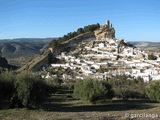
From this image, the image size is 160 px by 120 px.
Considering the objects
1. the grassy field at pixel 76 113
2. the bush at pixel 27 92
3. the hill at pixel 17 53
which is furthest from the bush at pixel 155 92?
the hill at pixel 17 53

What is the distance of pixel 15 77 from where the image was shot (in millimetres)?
15383

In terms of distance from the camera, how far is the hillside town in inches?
1569

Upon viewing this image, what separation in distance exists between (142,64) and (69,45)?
28.9 meters

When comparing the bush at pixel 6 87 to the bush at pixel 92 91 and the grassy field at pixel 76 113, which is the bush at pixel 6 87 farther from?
the bush at pixel 92 91

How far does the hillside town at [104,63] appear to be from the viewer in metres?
39.8

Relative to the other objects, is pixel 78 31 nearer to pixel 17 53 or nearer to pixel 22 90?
pixel 17 53

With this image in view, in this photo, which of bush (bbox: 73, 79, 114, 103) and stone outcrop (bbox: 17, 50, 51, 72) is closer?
bush (bbox: 73, 79, 114, 103)

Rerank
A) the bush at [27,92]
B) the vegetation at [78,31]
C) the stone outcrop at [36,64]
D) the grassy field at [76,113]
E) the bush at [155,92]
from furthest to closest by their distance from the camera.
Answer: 1. the vegetation at [78,31]
2. the stone outcrop at [36,64]
3. the bush at [155,92]
4. the bush at [27,92]
5. the grassy field at [76,113]

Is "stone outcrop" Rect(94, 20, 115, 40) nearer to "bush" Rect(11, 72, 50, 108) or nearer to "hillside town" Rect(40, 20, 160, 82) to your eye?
"hillside town" Rect(40, 20, 160, 82)

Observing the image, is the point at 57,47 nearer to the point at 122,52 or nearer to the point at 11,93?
the point at 122,52

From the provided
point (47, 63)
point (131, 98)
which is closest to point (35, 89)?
point (131, 98)

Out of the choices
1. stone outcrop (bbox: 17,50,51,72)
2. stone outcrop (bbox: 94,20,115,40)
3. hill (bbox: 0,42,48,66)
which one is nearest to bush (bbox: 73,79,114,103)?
stone outcrop (bbox: 17,50,51,72)

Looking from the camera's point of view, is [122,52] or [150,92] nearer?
[150,92]

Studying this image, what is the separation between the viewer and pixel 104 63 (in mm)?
46438
